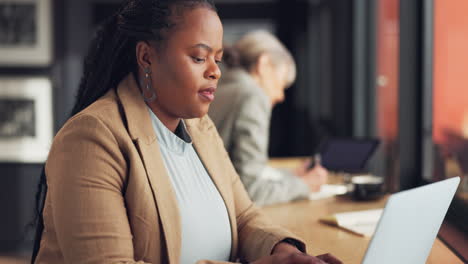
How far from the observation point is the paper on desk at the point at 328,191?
104 inches

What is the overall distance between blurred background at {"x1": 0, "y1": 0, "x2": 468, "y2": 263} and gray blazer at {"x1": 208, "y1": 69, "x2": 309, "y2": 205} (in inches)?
20.5

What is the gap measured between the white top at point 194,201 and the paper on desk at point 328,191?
1162mm

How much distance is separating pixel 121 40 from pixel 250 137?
4.03 ft

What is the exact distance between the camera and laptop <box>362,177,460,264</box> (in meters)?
1.05

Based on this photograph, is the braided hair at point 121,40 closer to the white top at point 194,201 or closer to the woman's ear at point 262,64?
the white top at point 194,201

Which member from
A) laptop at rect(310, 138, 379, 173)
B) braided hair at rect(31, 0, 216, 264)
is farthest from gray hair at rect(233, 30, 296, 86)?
braided hair at rect(31, 0, 216, 264)

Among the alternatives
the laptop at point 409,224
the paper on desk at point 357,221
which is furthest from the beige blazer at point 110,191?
the paper on desk at point 357,221

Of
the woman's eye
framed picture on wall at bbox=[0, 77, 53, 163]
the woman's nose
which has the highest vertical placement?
the woman's eye

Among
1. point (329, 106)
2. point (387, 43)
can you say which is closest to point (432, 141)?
point (387, 43)

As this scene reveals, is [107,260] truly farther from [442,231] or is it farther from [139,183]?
[442,231]

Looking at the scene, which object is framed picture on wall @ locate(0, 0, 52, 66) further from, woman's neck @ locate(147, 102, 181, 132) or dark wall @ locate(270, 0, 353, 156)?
woman's neck @ locate(147, 102, 181, 132)

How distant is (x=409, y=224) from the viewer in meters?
1.12

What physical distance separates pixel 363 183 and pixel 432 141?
1.09 feet

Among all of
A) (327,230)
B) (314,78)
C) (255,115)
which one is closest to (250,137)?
(255,115)
